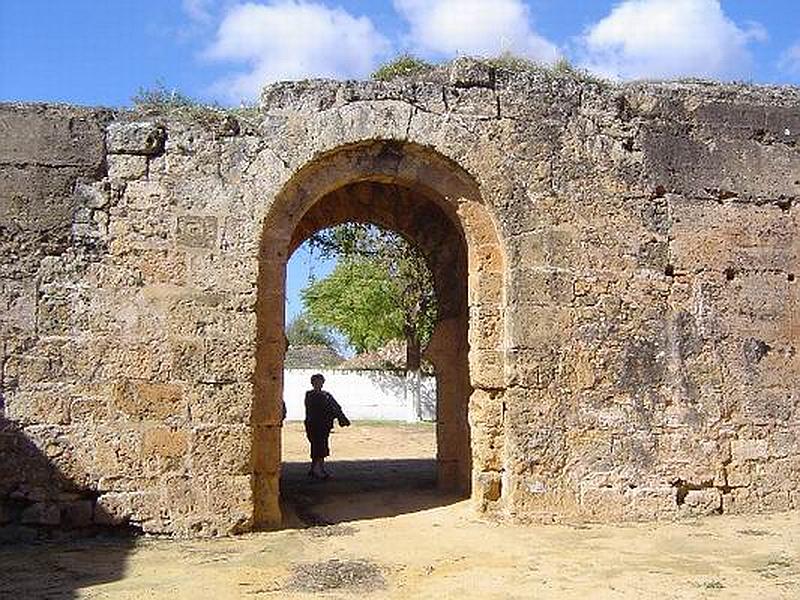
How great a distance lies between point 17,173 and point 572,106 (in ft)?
15.2

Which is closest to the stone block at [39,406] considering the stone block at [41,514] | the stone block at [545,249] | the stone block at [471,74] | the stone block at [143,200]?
the stone block at [41,514]

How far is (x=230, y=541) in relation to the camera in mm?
6859

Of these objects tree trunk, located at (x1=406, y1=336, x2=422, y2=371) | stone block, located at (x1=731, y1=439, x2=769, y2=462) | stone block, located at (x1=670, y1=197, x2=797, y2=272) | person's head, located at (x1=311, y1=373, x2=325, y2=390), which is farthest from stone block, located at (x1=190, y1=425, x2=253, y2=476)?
tree trunk, located at (x1=406, y1=336, x2=422, y2=371)

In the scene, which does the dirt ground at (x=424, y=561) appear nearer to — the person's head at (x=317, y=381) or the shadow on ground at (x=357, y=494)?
the shadow on ground at (x=357, y=494)

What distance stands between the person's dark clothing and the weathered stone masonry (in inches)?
143

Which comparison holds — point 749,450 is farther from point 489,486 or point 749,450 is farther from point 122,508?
point 122,508

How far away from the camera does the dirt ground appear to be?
5.40 meters

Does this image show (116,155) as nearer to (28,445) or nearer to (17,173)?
(17,173)

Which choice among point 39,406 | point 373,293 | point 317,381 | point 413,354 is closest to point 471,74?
point 39,406

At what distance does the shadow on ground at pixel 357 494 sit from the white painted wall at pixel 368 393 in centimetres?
1501

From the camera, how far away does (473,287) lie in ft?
25.8

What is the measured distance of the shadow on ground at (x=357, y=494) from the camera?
316 inches

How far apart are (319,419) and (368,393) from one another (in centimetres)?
1653

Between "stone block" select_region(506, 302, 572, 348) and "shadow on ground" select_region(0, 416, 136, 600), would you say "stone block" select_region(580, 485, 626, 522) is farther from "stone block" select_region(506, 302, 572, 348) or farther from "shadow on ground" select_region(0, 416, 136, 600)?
"shadow on ground" select_region(0, 416, 136, 600)
